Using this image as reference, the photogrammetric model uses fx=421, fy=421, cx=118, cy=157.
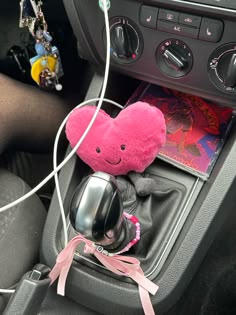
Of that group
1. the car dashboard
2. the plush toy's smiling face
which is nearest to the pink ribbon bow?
the plush toy's smiling face

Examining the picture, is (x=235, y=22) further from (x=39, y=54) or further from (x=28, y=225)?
(x=28, y=225)

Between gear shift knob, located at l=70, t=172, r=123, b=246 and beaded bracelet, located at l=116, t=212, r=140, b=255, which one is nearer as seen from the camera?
gear shift knob, located at l=70, t=172, r=123, b=246

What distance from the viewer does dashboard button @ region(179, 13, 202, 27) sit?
55 cm

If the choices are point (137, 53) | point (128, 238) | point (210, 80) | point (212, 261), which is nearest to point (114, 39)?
point (137, 53)

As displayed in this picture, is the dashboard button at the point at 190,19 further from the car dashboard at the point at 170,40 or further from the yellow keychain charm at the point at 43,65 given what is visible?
the yellow keychain charm at the point at 43,65

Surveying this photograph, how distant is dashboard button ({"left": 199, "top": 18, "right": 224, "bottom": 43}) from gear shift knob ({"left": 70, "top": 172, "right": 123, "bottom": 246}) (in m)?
0.23

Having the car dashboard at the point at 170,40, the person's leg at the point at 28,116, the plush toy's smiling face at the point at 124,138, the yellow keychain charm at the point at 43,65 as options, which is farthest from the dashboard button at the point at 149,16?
the person's leg at the point at 28,116

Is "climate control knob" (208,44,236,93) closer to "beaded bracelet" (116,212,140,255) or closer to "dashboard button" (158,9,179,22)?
"dashboard button" (158,9,179,22)

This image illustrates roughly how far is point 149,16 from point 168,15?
0.10 ft

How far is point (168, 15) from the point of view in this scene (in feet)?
1.86

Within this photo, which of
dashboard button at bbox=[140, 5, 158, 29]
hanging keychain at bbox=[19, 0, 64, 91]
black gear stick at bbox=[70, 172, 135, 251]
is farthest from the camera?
hanging keychain at bbox=[19, 0, 64, 91]

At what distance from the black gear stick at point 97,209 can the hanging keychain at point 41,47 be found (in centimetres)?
32

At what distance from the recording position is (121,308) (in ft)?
1.90

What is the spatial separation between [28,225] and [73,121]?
21 cm
